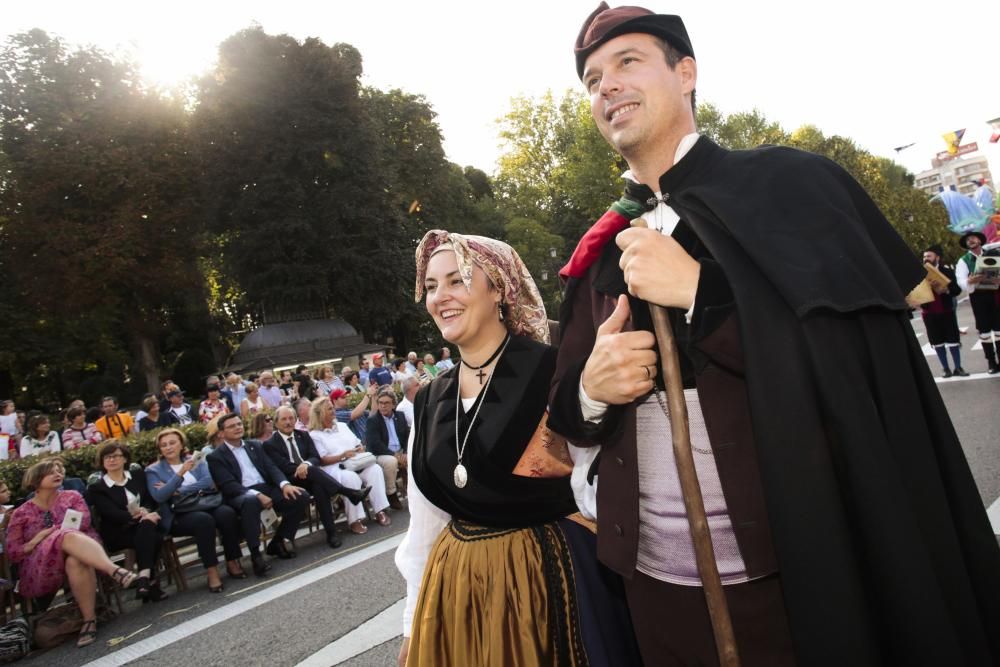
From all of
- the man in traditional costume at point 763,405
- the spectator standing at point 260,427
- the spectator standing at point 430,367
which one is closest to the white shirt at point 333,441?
the spectator standing at point 260,427

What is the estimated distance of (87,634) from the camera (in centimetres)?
526

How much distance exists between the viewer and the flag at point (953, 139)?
30.9m

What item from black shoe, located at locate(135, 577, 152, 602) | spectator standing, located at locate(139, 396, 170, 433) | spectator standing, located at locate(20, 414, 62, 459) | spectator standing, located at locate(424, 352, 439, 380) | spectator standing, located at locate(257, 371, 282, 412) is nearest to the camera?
black shoe, located at locate(135, 577, 152, 602)

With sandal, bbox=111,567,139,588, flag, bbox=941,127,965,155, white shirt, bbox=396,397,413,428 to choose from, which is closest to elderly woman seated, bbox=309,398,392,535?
white shirt, bbox=396,397,413,428

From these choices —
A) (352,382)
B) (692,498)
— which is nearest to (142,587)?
(692,498)

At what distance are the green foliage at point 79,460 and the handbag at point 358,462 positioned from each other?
230 centimetres

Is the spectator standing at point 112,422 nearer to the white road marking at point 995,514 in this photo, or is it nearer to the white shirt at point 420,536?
the white shirt at point 420,536

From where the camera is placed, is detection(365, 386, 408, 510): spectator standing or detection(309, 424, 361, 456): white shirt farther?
detection(365, 386, 408, 510): spectator standing

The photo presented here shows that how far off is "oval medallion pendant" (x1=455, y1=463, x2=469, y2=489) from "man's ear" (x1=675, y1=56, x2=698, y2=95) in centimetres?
141

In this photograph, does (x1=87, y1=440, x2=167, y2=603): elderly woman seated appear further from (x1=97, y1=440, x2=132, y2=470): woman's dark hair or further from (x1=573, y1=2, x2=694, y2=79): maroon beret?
(x1=573, y1=2, x2=694, y2=79): maroon beret

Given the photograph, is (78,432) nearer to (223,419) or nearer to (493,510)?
(223,419)

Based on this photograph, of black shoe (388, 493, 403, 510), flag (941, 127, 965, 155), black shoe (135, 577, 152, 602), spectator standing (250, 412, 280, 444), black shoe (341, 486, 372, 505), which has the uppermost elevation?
flag (941, 127, 965, 155)

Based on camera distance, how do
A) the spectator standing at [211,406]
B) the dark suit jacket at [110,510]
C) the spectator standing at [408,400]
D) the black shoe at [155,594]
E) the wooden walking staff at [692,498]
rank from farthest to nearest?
the spectator standing at [211,406]
the spectator standing at [408,400]
the dark suit jacket at [110,510]
the black shoe at [155,594]
the wooden walking staff at [692,498]

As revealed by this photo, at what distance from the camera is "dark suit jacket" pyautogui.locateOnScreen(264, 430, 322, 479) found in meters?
7.62
